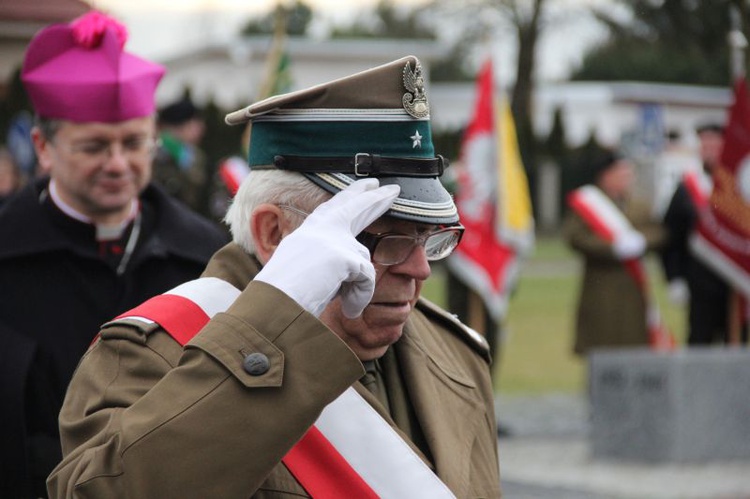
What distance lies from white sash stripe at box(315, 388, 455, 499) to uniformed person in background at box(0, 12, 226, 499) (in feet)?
4.24

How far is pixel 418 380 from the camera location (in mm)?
2826

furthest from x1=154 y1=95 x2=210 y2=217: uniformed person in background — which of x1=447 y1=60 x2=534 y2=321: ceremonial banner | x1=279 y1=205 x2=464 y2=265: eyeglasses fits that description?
x1=279 y1=205 x2=464 y2=265: eyeglasses

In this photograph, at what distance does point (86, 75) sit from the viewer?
4.12 metres

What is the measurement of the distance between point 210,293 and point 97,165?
1558 mm

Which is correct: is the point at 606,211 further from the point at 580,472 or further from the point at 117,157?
the point at 117,157

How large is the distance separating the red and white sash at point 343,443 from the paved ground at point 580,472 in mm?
4992

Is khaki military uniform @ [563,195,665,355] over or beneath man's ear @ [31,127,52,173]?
beneath

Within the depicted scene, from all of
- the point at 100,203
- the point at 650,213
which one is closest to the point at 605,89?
the point at 650,213

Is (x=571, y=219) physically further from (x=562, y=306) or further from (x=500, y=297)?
(x=562, y=306)

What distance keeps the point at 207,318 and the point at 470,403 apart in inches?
24.7

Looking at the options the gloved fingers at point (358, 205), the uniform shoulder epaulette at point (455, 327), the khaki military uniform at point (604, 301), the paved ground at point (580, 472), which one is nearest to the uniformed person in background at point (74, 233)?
the uniform shoulder epaulette at point (455, 327)

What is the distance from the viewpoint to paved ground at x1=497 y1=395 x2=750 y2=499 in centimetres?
807

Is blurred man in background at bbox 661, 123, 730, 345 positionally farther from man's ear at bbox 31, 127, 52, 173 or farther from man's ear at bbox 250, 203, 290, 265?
man's ear at bbox 250, 203, 290, 265

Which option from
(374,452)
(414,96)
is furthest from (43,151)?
(374,452)
